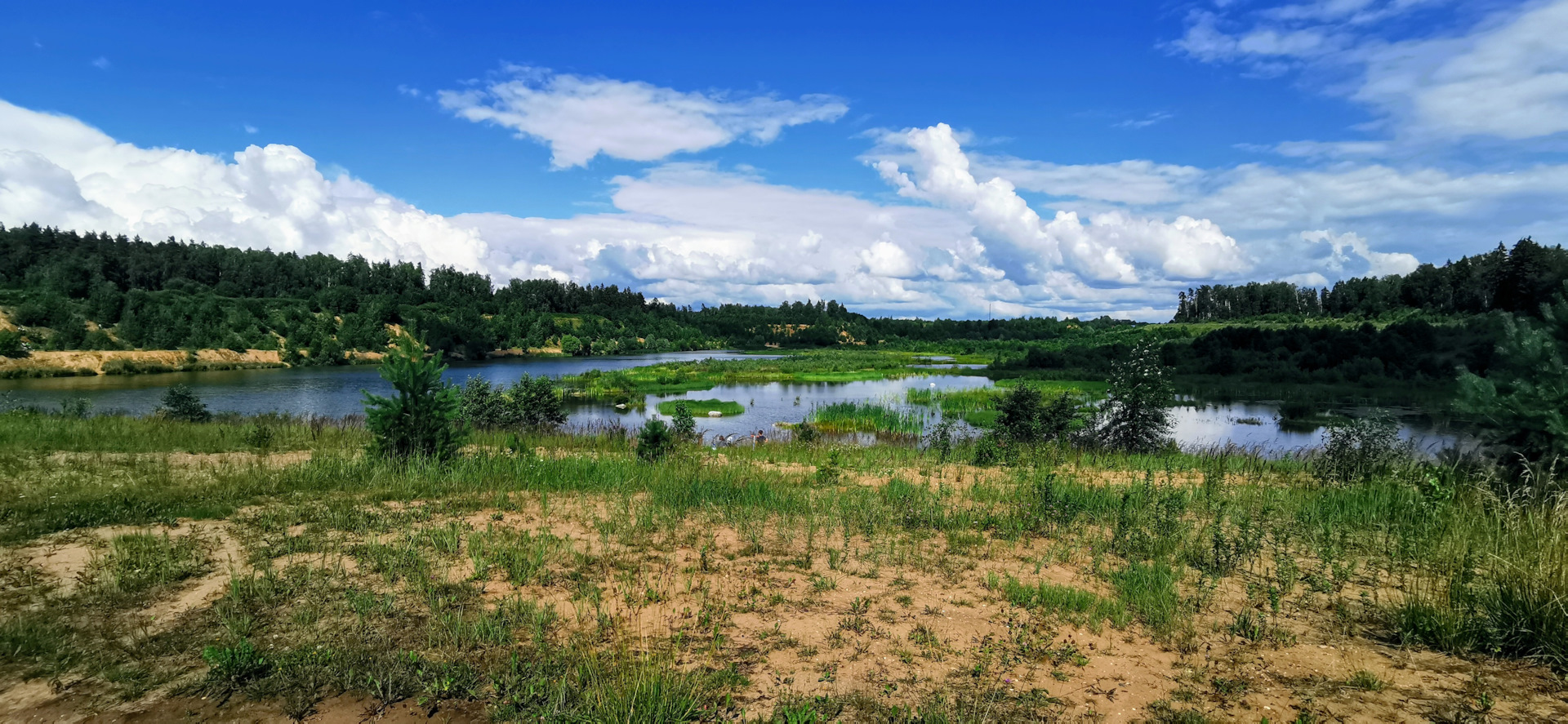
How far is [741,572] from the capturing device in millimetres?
6855

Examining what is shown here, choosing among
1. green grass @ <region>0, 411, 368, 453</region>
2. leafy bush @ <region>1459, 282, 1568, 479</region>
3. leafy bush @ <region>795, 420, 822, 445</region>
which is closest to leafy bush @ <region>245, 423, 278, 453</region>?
green grass @ <region>0, 411, 368, 453</region>

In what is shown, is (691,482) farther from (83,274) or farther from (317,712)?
(83,274)

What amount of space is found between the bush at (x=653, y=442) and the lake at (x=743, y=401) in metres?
11.4

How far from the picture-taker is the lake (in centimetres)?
2695

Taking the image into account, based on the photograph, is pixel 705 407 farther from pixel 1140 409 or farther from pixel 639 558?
pixel 639 558

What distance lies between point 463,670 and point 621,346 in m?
116

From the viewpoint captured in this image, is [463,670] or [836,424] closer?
[463,670]

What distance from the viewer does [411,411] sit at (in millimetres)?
11664

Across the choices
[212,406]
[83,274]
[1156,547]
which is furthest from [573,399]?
[83,274]

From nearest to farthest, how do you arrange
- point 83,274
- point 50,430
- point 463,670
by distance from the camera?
point 463,670
point 50,430
point 83,274

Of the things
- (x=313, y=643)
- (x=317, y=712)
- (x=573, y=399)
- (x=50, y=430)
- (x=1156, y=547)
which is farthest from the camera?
(x=573, y=399)

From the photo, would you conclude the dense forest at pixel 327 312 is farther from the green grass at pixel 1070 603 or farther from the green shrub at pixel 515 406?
the green grass at pixel 1070 603

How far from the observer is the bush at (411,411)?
1154cm

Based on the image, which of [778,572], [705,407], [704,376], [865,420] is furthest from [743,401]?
[778,572]
